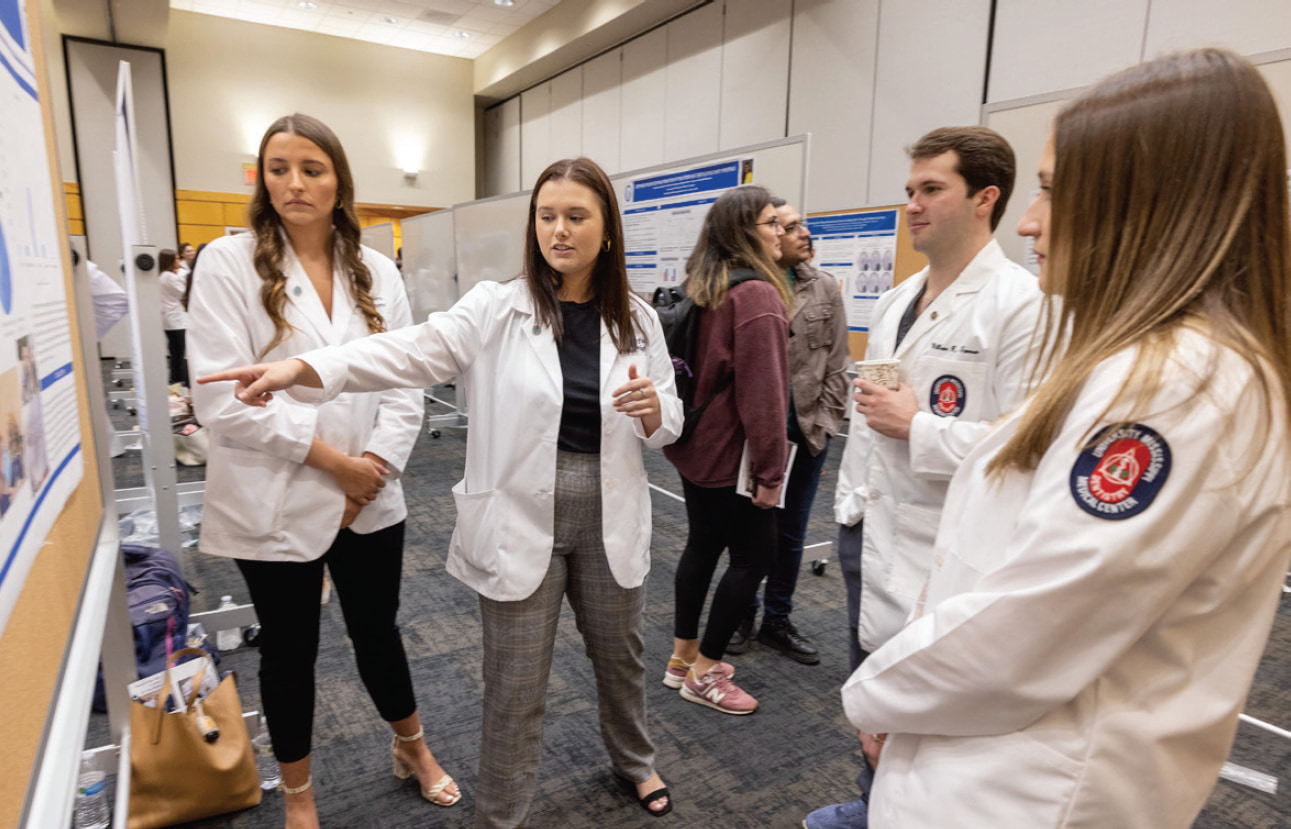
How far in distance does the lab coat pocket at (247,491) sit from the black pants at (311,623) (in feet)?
0.30

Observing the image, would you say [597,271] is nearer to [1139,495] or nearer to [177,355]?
[1139,495]

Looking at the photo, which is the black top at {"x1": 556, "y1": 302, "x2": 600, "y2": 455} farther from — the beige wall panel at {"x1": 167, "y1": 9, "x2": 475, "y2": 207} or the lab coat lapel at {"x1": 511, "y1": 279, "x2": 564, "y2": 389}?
the beige wall panel at {"x1": 167, "y1": 9, "x2": 475, "y2": 207}

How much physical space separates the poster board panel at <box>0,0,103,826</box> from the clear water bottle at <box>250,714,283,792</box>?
3.63 ft

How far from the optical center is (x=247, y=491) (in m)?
1.49

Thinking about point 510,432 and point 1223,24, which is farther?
point 1223,24

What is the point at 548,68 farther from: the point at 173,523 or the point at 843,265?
the point at 173,523

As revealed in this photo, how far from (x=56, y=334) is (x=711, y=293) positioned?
150 centimetres

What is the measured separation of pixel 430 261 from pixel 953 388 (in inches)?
240

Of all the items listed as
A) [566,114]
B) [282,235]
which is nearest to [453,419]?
[282,235]

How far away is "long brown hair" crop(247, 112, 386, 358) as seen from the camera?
1493mm

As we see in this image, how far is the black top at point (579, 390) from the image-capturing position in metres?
1.49

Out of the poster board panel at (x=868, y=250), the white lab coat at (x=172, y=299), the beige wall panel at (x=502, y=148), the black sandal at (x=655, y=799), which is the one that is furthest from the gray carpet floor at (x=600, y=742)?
the beige wall panel at (x=502, y=148)

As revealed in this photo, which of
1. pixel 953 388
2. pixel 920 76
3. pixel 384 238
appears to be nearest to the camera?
pixel 953 388

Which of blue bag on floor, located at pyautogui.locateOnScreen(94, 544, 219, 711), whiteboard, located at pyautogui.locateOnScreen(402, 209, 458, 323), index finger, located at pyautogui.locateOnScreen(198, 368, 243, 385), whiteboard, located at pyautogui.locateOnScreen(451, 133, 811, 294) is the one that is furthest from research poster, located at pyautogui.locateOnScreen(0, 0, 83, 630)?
whiteboard, located at pyautogui.locateOnScreen(402, 209, 458, 323)
